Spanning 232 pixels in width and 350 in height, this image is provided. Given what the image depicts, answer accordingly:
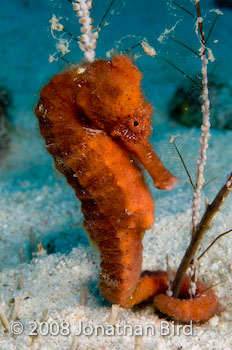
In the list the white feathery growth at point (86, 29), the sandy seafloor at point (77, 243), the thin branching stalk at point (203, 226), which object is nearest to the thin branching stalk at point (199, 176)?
the thin branching stalk at point (203, 226)

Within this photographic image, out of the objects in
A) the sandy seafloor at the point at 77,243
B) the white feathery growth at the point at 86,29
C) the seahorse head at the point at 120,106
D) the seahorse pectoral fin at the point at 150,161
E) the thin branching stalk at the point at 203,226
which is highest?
the white feathery growth at the point at 86,29

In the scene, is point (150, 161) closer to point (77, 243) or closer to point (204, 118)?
point (204, 118)

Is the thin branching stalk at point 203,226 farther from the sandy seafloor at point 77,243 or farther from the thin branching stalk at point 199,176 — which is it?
the sandy seafloor at point 77,243

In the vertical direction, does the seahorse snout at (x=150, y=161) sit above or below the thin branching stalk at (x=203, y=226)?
above

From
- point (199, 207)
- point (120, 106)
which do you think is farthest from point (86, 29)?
point (199, 207)

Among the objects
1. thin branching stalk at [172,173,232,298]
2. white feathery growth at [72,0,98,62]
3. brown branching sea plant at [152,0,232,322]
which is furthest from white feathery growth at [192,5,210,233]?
white feathery growth at [72,0,98,62]

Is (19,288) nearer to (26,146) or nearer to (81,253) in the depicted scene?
(81,253)

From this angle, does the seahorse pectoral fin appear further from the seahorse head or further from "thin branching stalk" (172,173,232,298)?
"thin branching stalk" (172,173,232,298)

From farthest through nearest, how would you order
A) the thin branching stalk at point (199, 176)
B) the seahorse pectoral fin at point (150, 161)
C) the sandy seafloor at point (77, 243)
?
the sandy seafloor at point (77, 243) → the seahorse pectoral fin at point (150, 161) → the thin branching stalk at point (199, 176)
